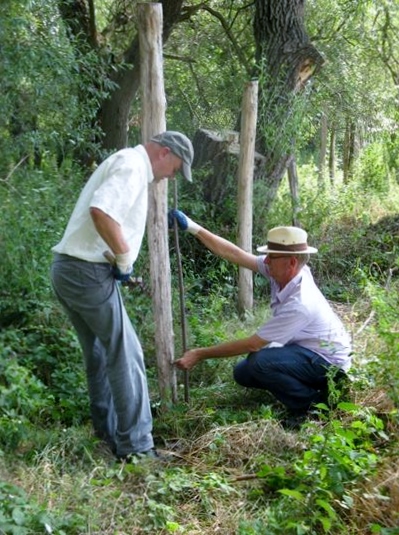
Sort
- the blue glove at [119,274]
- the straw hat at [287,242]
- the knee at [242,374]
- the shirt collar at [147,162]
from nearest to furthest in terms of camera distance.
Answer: the blue glove at [119,274] → the shirt collar at [147,162] → the straw hat at [287,242] → the knee at [242,374]

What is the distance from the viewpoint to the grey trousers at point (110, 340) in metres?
3.99

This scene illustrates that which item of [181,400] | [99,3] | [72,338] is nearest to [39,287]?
[72,338]

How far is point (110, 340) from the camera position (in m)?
4.04

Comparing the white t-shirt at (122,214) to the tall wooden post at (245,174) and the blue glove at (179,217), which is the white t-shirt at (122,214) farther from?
the tall wooden post at (245,174)

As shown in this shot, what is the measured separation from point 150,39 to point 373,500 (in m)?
2.94

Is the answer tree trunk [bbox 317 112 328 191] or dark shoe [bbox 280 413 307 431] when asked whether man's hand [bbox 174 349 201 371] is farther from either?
tree trunk [bbox 317 112 328 191]

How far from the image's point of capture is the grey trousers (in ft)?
13.1

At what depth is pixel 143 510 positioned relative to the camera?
3547 millimetres

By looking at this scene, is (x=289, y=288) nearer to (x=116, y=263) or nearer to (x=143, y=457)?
(x=116, y=263)

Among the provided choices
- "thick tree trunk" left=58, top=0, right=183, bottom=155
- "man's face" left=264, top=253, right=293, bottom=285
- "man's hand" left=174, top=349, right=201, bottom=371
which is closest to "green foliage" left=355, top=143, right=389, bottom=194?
"thick tree trunk" left=58, top=0, right=183, bottom=155

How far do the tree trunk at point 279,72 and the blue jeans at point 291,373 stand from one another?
137 inches

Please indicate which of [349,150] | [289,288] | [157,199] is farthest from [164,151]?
[349,150]

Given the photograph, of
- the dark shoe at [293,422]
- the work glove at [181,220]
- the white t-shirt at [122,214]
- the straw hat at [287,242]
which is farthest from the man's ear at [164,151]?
the dark shoe at [293,422]

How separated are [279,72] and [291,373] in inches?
177
